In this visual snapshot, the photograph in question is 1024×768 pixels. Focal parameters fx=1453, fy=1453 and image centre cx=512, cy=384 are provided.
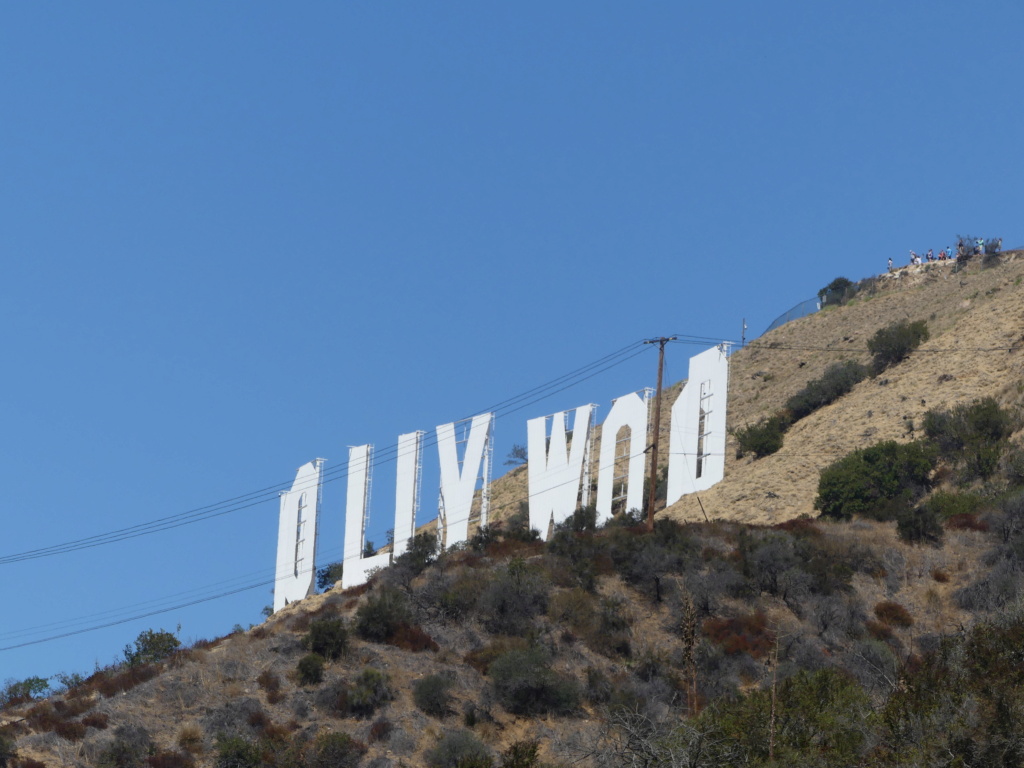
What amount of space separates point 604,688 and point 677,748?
42.7 ft

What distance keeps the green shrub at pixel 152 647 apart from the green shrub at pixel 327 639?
6.30 metres

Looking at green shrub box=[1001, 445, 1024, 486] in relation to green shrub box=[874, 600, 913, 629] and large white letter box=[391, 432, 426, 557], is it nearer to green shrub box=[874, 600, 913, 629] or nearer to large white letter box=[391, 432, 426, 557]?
green shrub box=[874, 600, 913, 629]

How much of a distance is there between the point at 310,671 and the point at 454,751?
526cm

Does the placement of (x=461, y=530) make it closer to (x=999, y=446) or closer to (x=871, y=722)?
(x=999, y=446)

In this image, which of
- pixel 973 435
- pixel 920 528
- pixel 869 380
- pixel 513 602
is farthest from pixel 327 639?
pixel 869 380

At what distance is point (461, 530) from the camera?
147 ft

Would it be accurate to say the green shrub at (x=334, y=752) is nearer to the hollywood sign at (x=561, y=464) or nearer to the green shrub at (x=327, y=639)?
the green shrub at (x=327, y=639)

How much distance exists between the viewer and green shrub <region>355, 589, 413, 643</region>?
37.7m

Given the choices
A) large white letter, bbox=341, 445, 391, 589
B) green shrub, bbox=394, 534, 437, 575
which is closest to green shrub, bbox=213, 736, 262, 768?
green shrub, bbox=394, 534, 437, 575

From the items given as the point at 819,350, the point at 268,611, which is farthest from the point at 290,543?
the point at 819,350

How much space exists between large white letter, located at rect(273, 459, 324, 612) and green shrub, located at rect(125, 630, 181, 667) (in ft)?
20.9

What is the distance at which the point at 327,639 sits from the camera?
36.9 m

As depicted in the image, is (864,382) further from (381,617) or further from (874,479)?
(381,617)

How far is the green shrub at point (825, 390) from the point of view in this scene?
207ft
